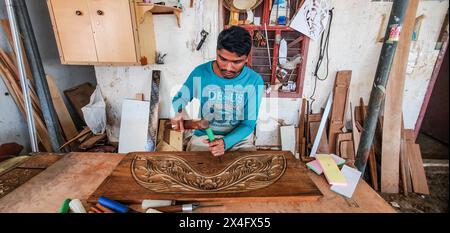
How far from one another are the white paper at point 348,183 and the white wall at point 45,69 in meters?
3.03

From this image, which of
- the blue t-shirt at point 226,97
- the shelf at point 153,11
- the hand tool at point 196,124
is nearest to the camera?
the hand tool at point 196,124

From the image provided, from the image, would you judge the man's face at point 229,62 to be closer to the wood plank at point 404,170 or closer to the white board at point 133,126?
the white board at point 133,126

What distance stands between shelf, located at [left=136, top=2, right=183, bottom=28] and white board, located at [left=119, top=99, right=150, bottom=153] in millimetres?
1069

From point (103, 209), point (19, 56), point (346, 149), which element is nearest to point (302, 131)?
point (346, 149)

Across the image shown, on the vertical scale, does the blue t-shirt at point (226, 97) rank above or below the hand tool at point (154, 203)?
above

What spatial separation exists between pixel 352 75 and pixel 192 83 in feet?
7.16

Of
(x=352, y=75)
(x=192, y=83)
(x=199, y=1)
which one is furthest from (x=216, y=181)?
(x=352, y=75)

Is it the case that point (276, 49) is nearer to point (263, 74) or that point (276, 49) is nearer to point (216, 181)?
point (263, 74)

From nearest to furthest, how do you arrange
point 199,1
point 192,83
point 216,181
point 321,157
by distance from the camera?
point 216,181, point 321,157, point 192,83, point 199,1

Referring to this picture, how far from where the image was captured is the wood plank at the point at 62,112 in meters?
2.58

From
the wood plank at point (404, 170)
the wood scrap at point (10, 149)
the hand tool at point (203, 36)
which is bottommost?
the wood plank at point (404, 170)

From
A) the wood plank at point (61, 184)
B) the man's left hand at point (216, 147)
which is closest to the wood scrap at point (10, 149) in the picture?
the wood plank at point (61, 184)

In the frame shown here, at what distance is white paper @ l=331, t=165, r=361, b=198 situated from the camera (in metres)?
1.05
